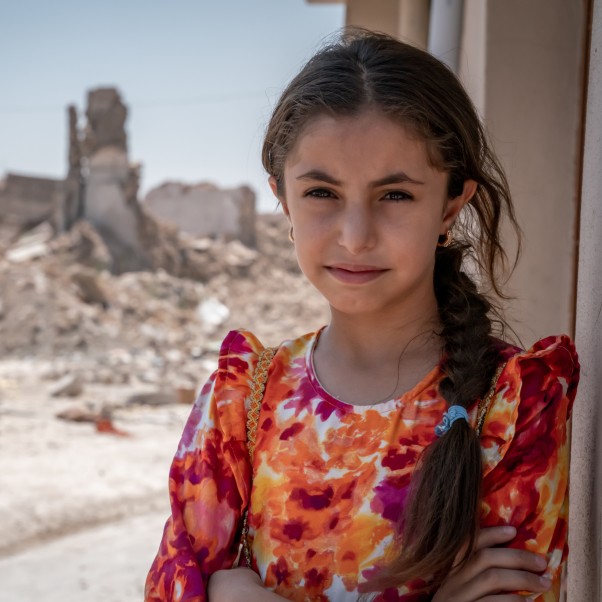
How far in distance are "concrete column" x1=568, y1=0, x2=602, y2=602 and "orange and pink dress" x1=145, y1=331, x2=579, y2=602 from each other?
0.11 meters

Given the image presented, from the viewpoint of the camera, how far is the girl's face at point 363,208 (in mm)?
1164

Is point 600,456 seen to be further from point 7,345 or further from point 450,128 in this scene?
point 7,345

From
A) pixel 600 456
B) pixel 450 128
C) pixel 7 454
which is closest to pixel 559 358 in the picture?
pixel 600 456

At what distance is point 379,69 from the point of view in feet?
4.01

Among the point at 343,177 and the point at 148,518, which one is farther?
the point at 148,518

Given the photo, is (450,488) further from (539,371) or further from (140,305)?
(140,305)

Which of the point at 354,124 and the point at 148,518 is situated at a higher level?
the point at 354,124

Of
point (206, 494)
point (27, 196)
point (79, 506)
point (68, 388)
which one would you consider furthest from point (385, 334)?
point (27, 196)

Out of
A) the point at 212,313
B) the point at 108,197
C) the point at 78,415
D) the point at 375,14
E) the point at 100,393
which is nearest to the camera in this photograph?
the point at 375,14

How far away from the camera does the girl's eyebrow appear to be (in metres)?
1.16

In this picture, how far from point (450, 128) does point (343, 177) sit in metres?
A: 0.19

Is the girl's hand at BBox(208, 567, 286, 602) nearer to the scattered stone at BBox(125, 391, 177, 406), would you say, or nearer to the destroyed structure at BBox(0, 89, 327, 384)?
the scattered stone at BBox(125, 391, 177, 406)

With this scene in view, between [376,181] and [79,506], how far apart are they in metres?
4.23

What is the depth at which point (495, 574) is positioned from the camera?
102 cm
